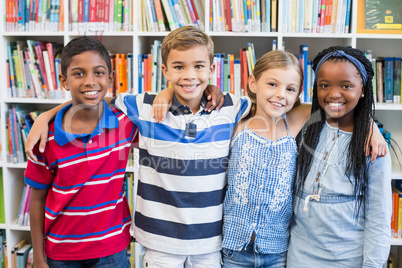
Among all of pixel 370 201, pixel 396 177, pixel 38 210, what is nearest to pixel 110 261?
pixel 38 210

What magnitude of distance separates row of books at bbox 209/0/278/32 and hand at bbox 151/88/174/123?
88 cm

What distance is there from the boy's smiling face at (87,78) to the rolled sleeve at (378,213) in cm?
95

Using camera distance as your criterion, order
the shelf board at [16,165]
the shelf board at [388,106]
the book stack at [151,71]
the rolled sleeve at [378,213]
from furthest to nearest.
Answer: the shelf board at [16,165] < the book stack at [151,71] < the shelf board at [388,106] < the rolled sleeve at [378,213]

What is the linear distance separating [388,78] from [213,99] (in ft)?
4.14

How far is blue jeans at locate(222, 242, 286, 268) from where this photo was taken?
4.47ft

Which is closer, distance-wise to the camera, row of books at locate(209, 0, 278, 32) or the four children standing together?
the four children standing together

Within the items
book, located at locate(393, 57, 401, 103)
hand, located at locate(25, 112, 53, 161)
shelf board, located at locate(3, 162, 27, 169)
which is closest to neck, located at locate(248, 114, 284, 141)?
hand, located at locate(25, 112, 53, 161)

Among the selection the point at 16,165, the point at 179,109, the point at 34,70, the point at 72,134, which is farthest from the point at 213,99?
the point at 16,165

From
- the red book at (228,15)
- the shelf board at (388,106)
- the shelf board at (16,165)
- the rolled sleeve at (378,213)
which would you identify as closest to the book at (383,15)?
the shelf board at (388,106)

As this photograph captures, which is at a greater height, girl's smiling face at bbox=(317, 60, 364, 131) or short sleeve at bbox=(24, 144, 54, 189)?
girl's smiling face at bbox=(317, 60, 364, 131)

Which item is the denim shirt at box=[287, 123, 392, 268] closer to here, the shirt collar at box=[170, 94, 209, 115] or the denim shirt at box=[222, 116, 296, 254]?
the denim shirt at box=[222, 116, 296, 254]

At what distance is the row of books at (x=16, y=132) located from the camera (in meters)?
2.36

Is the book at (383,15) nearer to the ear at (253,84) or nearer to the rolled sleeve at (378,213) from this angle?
the ear at (253,84)

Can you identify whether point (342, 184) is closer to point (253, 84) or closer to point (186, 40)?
point (253, 84)
